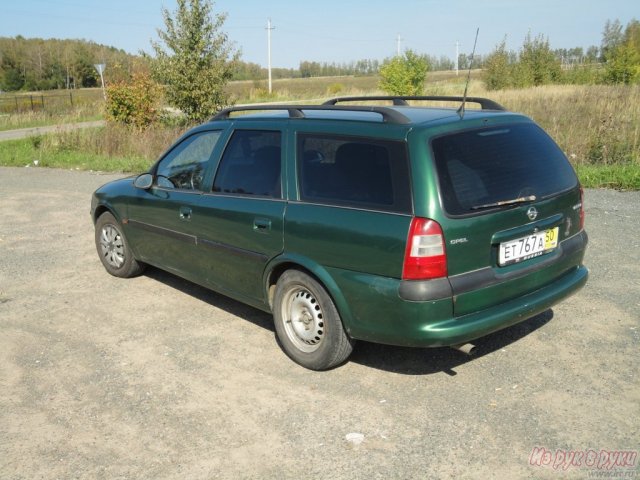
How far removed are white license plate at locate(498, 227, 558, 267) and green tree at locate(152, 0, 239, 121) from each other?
60.1ft

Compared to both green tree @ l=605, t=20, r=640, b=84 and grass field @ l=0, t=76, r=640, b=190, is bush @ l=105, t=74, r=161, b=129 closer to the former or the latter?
grass field @ l=0, t=76, r=640, b=190

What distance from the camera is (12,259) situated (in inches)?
303

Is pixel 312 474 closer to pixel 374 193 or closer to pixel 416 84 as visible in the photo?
pixel 374 193

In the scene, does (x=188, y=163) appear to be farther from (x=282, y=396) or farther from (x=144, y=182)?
(x=282, y=396)

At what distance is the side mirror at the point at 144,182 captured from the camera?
5.91 metres

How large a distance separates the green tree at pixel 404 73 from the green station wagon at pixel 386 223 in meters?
30.8

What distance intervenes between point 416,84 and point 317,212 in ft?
110

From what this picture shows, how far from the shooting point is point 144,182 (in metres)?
5.95

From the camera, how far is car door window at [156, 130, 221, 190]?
5434 millimetres

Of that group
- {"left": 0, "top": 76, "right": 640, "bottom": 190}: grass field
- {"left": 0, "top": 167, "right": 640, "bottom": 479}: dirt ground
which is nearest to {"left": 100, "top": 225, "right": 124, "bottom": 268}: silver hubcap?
{"left": 0, "top": 167, "right": 640, "bottom": 479}: dirt ground

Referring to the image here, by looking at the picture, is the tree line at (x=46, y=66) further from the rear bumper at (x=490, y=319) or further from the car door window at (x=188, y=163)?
the rear bumper at (x=490, y=319)

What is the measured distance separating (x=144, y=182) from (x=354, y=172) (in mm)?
2591

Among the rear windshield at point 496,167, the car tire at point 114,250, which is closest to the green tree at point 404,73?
the car tire at point 114,250

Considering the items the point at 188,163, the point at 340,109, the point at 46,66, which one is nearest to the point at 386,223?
the point at 340,109
